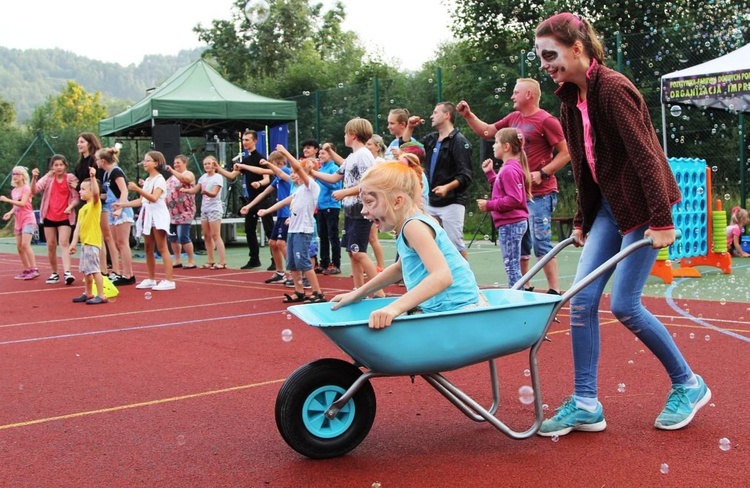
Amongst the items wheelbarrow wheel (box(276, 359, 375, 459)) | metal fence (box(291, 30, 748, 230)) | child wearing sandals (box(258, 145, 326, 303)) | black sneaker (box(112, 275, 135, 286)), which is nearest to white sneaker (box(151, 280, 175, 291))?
black sneaker (box(112, 275, 135, 286))

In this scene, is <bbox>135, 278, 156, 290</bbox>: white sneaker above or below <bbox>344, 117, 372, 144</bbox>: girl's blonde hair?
below

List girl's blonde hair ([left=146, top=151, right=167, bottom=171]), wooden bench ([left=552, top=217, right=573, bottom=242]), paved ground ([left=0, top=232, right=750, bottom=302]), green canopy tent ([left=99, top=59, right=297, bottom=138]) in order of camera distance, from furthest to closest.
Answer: green canopy tent ([left=99, top=59, right=297, bottom=138]) < wooden bench ([left=552, top=217, right=573, bottom=242]) < girl's blonde hair ([left=146, top=151, right=167, bottom=171]) < paved ground ([left=0, top=232, right=750, bottom=302])

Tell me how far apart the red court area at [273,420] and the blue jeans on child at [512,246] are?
1.87 feet

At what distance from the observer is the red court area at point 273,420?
3.41m

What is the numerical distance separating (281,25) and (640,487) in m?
54.7

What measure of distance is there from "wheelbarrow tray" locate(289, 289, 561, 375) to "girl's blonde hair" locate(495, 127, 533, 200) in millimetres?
3366

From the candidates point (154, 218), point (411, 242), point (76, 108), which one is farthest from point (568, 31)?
point (76, 108)

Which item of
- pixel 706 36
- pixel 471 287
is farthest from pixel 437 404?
pixel 706 36

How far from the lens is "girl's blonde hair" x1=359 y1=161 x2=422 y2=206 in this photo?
3.68m

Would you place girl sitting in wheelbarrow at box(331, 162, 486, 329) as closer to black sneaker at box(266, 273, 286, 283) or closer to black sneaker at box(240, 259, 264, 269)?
black sneaker at box(266, 273, 286, 283)

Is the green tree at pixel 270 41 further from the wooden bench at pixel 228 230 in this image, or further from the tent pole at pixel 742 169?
the tent pole at pixel 742 169

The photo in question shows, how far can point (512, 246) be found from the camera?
7.00 meters

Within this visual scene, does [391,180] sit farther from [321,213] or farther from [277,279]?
[321,213]

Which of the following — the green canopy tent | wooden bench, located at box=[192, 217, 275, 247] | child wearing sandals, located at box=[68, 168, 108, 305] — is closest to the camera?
child wearing sandals, located at box=[68, 168, 108, 305]
